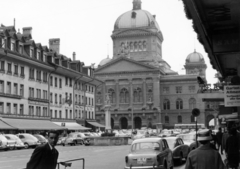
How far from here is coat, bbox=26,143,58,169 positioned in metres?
8.20

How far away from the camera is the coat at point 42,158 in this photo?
8.20 metres

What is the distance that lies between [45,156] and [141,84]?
12064cm

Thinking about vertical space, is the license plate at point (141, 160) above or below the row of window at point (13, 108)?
below

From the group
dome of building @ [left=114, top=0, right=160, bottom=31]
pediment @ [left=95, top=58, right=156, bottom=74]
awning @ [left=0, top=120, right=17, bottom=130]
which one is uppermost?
dome of building @ [left=114, top=0, right=160, bottom=31]

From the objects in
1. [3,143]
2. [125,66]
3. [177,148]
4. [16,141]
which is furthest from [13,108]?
[125,66]

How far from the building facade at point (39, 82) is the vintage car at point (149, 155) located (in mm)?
33232

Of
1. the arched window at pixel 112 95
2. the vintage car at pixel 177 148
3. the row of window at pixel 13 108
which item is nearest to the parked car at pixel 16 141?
the row of window at pixel 13 108

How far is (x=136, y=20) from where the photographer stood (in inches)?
5300

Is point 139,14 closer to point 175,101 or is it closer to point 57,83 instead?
point 175,101

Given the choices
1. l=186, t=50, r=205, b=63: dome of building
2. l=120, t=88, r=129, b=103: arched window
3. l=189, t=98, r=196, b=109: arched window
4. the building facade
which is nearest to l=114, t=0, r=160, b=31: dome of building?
l=120, t=88, r=129, b=103: arched window

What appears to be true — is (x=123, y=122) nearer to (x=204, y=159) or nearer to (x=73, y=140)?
(x=73, y=140)

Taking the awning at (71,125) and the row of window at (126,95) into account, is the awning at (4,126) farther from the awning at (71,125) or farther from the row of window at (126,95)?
the row of window at (126,95)

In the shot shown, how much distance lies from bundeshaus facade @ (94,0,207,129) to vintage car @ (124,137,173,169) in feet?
347

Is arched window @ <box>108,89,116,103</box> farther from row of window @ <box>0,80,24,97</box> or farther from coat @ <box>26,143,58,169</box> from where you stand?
coat @ <box>26,143,58,169</box>
